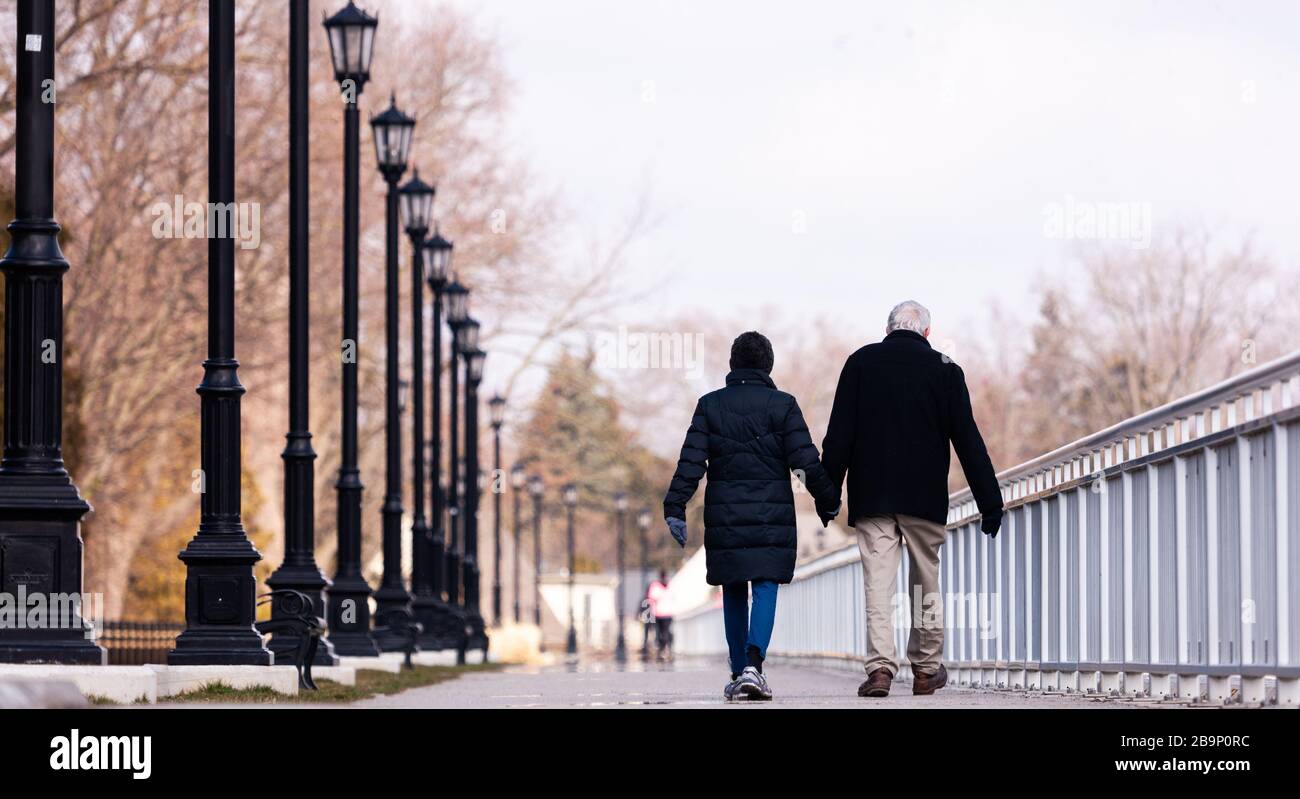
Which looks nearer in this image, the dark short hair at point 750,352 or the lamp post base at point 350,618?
the dark short hair at point 750,352

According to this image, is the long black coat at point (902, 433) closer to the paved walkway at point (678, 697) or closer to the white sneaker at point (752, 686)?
the white sneaker at point (752, 686)

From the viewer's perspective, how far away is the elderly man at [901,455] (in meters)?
14.1

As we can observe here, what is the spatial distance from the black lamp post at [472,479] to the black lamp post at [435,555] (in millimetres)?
1129

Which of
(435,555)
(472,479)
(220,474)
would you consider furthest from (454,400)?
(220,474)

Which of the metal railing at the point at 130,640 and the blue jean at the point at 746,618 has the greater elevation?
the blue jean at the point at 746,618

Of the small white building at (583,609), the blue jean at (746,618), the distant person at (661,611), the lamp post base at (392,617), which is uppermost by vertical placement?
the blue jean at (746,618)

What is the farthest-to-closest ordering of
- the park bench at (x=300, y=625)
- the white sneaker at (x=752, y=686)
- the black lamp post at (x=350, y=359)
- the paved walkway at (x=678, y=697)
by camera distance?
the black lamp post at (x=350, y=359) → the park bench at (x=300, y=625) → the white sneaker at (x=752, y=686) → the paved walkway at (x=678, y=697)

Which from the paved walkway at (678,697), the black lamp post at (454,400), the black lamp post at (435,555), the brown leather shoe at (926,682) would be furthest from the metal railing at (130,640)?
the brown leather shoe at (926,682)

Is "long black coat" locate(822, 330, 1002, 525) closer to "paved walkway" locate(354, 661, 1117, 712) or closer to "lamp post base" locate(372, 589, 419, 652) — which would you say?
"paved walkway" locate(354, 661, 1117, 712)

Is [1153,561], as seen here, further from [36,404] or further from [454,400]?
[454,400]
